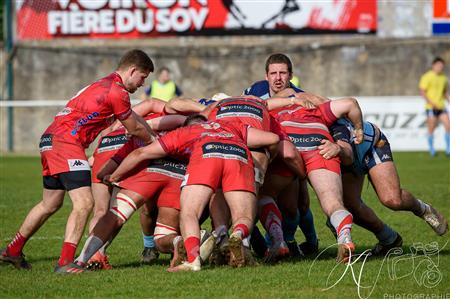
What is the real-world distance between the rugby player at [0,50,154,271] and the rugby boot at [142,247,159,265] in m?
1.02

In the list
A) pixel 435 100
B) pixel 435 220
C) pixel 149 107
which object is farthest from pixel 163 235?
pixel 435 100

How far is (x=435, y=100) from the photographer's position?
78.1 feet

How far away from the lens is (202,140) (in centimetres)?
887

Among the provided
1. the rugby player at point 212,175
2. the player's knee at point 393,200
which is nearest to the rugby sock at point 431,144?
the player's knee at point 393,200

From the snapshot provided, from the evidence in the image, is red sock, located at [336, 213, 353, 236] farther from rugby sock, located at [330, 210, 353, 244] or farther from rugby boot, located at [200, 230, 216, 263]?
rugby boot, located at [200, 230, 216, 263]

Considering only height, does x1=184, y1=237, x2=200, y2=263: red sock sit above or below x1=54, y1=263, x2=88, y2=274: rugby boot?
above

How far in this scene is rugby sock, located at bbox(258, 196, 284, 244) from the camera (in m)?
9.41

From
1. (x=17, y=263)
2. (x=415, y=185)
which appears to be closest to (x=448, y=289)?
(x=17, y=263)

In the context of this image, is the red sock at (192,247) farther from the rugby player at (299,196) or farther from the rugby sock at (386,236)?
the rugby sock at (386,236)

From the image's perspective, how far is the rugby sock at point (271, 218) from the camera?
370 inches

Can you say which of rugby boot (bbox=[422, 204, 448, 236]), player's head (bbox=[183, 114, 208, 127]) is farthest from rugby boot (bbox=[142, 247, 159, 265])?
rugby boot (bbox=[422, 204, 448, 236])

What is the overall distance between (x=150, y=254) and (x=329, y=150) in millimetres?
1989

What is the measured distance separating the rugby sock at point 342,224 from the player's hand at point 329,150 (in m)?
0.57

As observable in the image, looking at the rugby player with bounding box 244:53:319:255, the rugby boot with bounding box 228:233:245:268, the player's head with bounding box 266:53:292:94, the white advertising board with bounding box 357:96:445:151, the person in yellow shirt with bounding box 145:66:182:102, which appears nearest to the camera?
the rugby boot with bounding box 228:233:245:268
